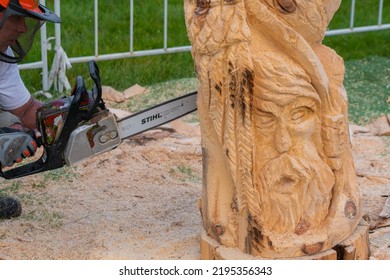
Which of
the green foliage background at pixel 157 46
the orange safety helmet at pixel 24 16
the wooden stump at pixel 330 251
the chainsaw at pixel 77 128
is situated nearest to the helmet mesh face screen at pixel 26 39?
the orange safety helmet at pixel 24 16

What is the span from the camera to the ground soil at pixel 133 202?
12.8 feet

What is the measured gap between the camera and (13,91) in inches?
177

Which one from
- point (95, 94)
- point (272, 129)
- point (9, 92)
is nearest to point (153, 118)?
Answer: point (95, 94)

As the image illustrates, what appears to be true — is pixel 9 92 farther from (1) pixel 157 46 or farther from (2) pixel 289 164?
(1) pixel 157 46

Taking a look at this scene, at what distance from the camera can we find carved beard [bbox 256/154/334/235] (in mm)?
3371

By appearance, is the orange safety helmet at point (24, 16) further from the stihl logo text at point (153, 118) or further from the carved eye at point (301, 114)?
the carved eye at point (301, 114)

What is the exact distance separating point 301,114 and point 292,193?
30 cm

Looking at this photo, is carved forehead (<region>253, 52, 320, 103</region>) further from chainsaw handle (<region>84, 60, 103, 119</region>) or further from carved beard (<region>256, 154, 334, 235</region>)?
chainsaw handle (<region>84, 60, 103, 119</region>)

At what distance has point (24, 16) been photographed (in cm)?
401

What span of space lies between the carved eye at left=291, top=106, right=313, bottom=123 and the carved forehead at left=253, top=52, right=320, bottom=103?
8 cm

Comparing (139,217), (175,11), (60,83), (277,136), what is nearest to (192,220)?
(139,217)

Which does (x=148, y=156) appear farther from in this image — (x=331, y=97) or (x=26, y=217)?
(x=331, y=97)

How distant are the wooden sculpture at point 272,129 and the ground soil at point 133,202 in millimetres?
358

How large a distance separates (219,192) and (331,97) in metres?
0.56
